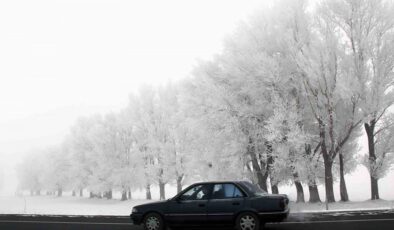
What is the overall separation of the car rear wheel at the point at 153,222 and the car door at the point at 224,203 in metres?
1.54

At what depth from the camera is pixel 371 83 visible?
2623 cm

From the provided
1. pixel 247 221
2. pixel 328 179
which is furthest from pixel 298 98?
pixel 247 221

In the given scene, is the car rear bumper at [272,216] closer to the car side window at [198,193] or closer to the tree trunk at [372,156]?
the car side window at [198,193]

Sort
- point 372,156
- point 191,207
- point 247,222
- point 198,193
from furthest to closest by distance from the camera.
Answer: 1. point 372,156
2. point 198,193
3. point 191,207
4. point 247,222

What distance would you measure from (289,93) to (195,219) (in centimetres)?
1837

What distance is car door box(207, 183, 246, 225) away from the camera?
42.1 ft

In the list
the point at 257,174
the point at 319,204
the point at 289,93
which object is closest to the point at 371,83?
the point at 289,93

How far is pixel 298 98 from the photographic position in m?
29.4

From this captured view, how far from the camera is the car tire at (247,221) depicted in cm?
1251

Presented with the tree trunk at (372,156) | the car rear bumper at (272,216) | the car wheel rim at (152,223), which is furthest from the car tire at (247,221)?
the tree trunk at (372,156)

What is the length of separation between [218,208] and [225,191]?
1.75 ft

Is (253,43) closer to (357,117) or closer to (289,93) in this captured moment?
(289,93)

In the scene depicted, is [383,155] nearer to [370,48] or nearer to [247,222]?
[370,48]

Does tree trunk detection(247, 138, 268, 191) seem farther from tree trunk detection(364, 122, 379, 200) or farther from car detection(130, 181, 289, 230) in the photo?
car detection(130, 181, 289, 230)
